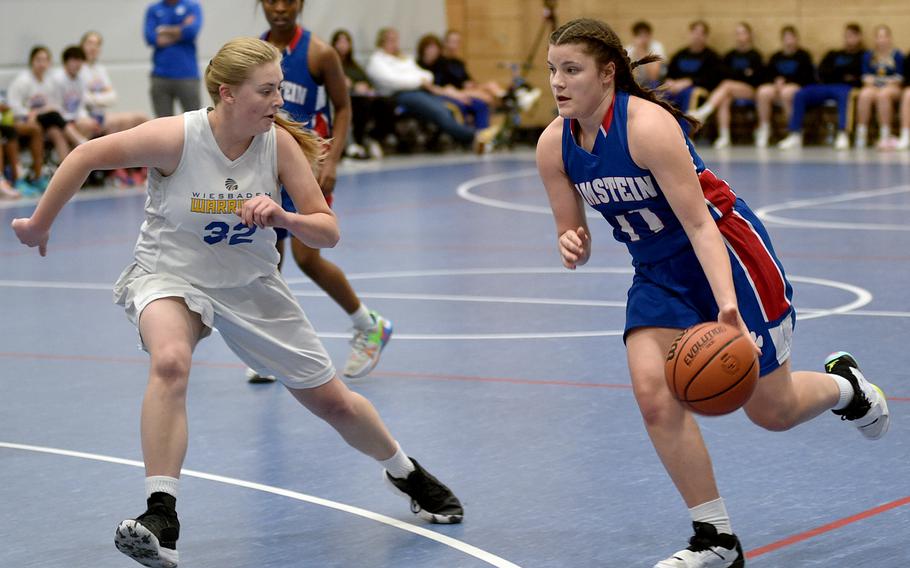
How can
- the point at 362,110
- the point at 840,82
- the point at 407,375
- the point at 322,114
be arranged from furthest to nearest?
1. the point at 362,110
2. the point at 840,82
3. the point at 322,114
4. the point at 407,375

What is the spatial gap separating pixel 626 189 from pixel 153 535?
1539 millimetres

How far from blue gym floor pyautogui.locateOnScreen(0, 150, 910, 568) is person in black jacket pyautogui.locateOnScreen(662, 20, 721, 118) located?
26.7ft

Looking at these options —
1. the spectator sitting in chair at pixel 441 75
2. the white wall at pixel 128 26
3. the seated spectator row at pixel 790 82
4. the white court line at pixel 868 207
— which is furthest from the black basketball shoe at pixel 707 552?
the spectator sitting in chair at pixel 441 75

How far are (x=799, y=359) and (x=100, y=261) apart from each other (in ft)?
18.3

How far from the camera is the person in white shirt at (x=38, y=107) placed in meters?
14.2

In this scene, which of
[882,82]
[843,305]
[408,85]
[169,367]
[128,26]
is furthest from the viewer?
[408,85]

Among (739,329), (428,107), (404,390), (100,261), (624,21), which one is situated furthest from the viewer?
(624,21)

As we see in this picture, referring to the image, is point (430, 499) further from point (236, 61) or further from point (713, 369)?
point (236, 61)

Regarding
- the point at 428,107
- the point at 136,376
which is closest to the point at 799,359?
the point at 136,376

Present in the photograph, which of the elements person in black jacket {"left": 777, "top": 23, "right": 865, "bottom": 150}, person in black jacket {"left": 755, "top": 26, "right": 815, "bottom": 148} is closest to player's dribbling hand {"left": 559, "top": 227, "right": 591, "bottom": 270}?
A: person in black jacket {"left": 777, "top": 23, "right": 865, "bottom": 150}

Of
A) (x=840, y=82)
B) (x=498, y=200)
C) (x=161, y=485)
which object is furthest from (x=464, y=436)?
(x=840, y=82)

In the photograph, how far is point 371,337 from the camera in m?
6.34

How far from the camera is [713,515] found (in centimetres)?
361

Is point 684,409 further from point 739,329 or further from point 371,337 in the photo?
point 371,337
